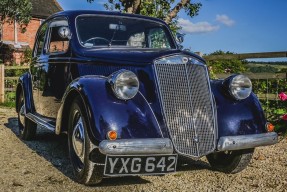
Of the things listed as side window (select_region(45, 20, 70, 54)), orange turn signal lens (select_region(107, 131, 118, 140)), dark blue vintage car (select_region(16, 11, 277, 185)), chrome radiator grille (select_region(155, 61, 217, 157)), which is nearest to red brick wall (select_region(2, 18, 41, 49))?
side window (select_region(45, 20, 70, 54))

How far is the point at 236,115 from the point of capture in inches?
153

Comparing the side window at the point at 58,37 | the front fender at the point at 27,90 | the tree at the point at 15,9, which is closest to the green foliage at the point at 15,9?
the tree at the point at 15,9

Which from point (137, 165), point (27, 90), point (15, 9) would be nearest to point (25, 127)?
point (27, 90)

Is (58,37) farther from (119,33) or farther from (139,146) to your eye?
(139,146)

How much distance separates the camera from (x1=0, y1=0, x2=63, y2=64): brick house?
28.8 meters

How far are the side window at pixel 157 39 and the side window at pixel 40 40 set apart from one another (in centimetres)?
169

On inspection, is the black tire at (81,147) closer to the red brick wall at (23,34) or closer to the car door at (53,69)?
the car door at (53,69)

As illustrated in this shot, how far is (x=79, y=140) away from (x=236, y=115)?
1582mm

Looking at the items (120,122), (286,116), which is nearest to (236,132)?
(120,122)

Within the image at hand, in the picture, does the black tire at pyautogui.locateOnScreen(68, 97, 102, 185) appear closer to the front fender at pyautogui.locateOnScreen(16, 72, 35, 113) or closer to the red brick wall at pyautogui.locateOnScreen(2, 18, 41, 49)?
the front fender at pyautogui.locateOnScreen(16, 72, 35, 113)

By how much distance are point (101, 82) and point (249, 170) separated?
82.0 inches

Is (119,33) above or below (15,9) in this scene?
below

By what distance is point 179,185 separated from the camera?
385cm

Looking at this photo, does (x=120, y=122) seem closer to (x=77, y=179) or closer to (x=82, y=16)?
(x=77, y=179)
